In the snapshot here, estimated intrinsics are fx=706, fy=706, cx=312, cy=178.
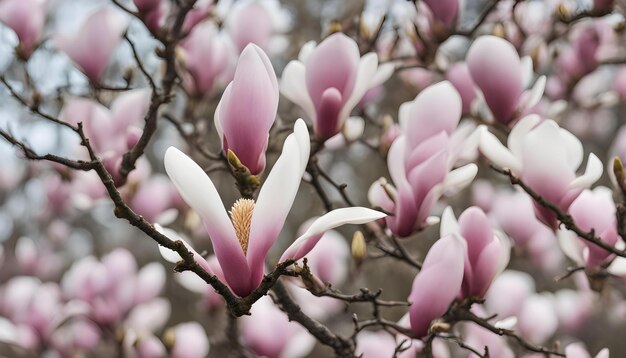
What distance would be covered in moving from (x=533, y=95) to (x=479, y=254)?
380 mm

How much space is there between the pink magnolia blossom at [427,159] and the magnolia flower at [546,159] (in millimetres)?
60

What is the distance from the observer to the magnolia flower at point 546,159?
1.16 metres

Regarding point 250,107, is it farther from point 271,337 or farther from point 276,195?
point 271,337

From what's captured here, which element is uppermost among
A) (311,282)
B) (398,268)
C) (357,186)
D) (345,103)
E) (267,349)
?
(345,103)

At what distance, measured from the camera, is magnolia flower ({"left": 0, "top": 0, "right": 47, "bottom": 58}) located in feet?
5.31

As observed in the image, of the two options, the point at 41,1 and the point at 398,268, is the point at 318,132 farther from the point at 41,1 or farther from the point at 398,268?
the point at 398,268

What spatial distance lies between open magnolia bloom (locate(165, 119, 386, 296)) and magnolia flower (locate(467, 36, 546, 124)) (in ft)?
2.01

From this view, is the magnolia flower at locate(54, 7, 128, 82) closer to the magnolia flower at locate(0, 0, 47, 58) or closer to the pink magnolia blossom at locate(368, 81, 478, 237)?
the magnolia flower at locate(0, 0, 47, 58)

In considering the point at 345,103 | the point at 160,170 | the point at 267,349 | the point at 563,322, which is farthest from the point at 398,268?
the point at 160,170

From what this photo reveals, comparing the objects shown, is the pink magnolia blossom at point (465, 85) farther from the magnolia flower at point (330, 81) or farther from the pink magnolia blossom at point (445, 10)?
the magnolia flower at point (330, 81)

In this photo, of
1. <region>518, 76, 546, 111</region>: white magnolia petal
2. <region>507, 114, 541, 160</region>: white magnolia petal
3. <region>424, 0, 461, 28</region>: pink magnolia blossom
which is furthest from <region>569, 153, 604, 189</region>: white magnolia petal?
<region>424, 0, 461, 28</region>: pink magnolia blossom

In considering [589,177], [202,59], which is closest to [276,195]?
[589,177]

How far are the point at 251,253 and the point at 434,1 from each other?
2.85 ft

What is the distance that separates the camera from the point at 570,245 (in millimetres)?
1303
